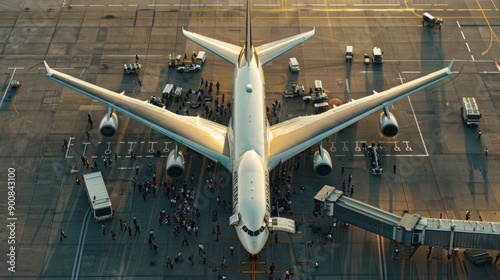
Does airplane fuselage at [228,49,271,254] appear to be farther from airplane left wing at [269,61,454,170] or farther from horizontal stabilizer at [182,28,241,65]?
horizontal stabilizer at [182,28,241,65]

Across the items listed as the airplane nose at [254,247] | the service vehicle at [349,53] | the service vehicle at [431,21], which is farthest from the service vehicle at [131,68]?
the service vehicle at [431,21]

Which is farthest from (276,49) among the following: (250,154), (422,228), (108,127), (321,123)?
(422,228)

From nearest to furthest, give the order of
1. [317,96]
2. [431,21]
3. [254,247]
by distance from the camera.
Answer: [254,247] < [317,96] < [431,21]

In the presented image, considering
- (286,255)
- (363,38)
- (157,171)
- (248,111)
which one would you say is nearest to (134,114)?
(157,171)

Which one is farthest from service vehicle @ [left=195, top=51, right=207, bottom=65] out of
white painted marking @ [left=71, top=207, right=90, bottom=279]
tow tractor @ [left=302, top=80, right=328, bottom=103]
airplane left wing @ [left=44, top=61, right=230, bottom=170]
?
white painted marking @ [left=71, top=207, right=90, bottom=279]

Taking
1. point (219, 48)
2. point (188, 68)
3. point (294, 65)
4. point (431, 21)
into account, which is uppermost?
point (431, 21)

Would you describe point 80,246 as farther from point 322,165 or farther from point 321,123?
point 321,123
